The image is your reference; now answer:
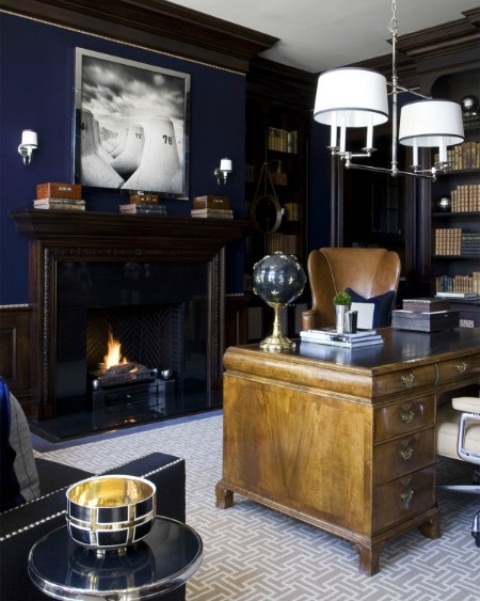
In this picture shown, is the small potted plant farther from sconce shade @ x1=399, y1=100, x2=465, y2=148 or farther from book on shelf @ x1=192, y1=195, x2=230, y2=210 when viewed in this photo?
book on shelf @ x1=192, y1=195, x2=230, y2=210

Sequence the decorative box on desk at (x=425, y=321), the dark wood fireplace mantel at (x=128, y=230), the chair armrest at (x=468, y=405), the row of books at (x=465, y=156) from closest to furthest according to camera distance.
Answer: the chair armrest at (x=468, y=405)
the decorative box on desk at (x=425, y=321)
the dark wood fireplace mantel at (x=128, y=230)
the row of books at (x=465, y=156)

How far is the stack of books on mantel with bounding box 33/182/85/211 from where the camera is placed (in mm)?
4074

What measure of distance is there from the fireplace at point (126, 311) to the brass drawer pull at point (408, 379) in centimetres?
237

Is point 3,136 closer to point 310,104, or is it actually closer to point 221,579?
point 221,579

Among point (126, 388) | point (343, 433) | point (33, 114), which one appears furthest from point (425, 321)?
point (33, 114)

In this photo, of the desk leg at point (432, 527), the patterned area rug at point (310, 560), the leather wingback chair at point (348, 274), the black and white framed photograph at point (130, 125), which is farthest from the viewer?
the leather wingback chair at point (348, 274)

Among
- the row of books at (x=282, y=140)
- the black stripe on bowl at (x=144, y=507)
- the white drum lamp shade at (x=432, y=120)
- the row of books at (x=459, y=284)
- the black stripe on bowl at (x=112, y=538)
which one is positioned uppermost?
the row of books at (x=282, y=140)

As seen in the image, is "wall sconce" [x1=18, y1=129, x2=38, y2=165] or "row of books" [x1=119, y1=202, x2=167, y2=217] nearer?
"wall sconce" [x1=18, y1=129, x2=38, y2=165]

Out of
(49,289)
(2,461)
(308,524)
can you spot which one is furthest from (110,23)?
(2,461)

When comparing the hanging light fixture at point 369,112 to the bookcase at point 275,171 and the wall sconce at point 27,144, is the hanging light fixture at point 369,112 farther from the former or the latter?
the bookcase at point 275,171

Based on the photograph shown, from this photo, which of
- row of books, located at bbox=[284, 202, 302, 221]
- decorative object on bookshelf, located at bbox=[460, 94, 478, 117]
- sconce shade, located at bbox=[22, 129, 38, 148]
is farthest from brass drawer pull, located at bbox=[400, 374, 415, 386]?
row of books, located at bbox=[284, 202, 302, 221]

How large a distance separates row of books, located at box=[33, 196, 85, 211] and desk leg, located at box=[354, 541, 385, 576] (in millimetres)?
2824

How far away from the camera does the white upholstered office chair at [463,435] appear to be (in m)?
2.37

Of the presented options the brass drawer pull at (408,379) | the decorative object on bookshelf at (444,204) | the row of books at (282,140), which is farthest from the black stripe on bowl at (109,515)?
the row of books at (282,140)
